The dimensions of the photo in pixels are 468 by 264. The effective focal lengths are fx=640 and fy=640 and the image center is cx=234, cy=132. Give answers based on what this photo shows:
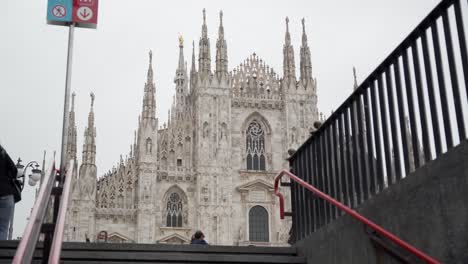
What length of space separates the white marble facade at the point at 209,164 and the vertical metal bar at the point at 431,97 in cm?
2843

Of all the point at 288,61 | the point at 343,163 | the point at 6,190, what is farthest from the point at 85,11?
the point at 288,61

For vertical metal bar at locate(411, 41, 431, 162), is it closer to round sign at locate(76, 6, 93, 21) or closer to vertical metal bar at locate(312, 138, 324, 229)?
vertical metal bar at locate(312, 138, 324, 229)

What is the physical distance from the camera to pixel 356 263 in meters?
6.19

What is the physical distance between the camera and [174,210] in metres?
35.1

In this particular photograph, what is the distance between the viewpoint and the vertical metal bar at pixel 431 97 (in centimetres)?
521

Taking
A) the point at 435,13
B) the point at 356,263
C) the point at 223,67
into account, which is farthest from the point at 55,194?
the point at 223,67

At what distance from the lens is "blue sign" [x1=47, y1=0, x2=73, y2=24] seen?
8.95 m

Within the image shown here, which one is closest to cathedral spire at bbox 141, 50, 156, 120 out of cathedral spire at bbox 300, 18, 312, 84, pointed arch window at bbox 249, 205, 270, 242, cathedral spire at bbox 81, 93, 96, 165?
cathedral spire at bbox 81, 93, 96, 165

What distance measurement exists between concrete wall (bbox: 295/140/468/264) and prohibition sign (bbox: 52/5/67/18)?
4.95m

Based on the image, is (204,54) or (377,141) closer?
(377,141)

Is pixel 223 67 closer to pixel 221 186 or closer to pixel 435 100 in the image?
pixel 221 186

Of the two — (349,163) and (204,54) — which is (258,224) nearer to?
(204,54)

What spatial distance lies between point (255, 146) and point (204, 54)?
631 cm

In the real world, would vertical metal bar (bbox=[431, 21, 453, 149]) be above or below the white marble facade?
below
